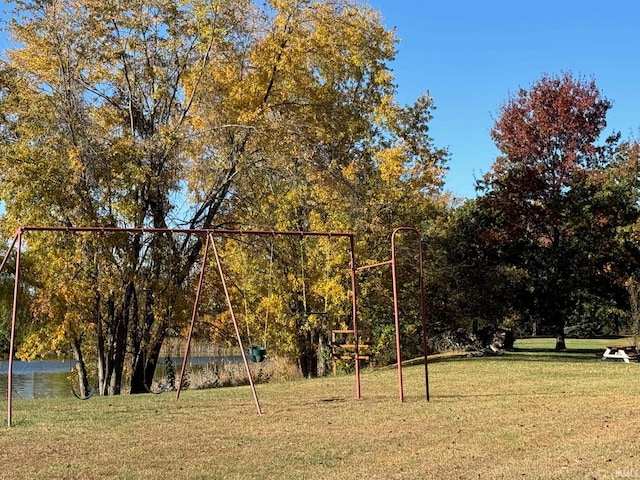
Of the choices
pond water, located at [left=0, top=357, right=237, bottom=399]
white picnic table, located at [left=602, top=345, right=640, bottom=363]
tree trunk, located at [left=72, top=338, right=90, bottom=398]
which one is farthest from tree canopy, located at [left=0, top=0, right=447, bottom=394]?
white picnic table, located at [left=602, top=345, right=640, bottom=363]

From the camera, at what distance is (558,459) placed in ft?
19.7

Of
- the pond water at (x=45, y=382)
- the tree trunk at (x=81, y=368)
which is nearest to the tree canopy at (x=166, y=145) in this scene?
the tree trunk at (x=81, y=368)

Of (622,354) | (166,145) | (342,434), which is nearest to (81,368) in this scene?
(166,145)

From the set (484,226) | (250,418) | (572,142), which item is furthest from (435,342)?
(250,418)

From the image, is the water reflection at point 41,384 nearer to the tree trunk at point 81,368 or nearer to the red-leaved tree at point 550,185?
the tree trunk at point 81,368

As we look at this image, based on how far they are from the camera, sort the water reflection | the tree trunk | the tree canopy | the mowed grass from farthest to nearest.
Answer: the water reflection
the tree trunk
the tree canopy
the mowed grass

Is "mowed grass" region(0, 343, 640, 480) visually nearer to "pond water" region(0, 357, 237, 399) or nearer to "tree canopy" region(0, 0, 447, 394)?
"tree canopy" region(0, 0, 447, 394)

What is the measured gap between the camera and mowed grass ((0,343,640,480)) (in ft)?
19.3

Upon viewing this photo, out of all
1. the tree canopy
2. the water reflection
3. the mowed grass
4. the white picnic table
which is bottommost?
the water reflection

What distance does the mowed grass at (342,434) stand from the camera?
5.88m

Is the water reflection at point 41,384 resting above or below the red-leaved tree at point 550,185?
below

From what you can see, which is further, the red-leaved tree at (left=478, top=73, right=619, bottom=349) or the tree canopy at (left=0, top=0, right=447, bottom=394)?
the red-leaved tree at (left=478, top=73, right=619, bottom=349)

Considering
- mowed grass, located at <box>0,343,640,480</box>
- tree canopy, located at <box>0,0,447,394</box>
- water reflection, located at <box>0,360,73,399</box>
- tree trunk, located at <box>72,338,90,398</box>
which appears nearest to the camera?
mowed grass, located at <box>0,343,640,480</box>

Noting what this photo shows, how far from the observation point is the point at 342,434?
7.61m
